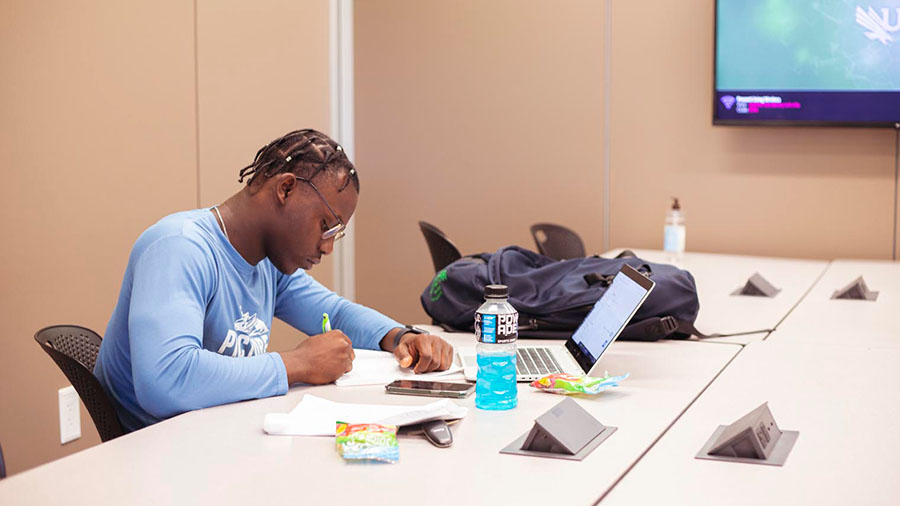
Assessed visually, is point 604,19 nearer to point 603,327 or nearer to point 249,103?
point 249,103

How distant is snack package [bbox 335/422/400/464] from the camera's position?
131 centimetres

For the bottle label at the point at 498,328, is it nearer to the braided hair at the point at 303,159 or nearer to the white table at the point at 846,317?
the braided hair at the point at 303,159

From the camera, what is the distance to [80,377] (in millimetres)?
1657

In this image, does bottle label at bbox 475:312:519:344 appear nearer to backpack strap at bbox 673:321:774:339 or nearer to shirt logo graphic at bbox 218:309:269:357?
shirt logo graphic at bbox 218:309:269:357

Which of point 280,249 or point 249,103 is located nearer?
point 280,249

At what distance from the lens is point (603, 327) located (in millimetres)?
1896

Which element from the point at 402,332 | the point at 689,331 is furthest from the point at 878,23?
the point at 402,332

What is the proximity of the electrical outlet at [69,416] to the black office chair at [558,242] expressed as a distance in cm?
196

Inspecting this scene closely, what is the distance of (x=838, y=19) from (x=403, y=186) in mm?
2148

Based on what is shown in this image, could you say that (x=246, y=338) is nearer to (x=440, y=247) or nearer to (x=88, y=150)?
(x=88, y=150)

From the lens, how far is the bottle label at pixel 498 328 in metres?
1.60

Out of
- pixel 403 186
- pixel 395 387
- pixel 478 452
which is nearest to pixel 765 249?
pixel 403 186

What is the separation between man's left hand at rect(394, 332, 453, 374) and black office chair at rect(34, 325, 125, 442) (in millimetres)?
581

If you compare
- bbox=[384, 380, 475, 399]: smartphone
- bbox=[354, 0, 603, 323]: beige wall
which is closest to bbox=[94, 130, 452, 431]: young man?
bbox=[384, 380, 475, 399]: smartphone
